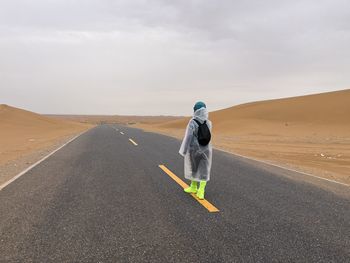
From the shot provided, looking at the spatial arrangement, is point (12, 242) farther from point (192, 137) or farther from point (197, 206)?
point (192, 137)

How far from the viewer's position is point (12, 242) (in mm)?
4309

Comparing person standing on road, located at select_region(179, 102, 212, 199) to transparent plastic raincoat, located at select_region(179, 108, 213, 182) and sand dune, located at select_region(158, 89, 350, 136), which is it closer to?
transparent plastic raincoat, located at select_region(179, 108, 213, 182)

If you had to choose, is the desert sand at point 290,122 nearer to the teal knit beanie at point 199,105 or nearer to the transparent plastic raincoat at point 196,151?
the transparent plastic raincoat at point 196,151

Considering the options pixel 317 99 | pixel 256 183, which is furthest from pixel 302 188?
pixel 317 99

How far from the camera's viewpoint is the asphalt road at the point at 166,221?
3.99m

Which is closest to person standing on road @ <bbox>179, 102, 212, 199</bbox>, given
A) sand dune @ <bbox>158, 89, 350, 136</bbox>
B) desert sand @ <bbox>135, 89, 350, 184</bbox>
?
desert sand @ <bbox>135, 89, 350, 184</bbox>

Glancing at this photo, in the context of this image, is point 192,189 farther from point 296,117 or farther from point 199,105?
point 296,117

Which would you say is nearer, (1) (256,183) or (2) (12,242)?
(2) (12,242)

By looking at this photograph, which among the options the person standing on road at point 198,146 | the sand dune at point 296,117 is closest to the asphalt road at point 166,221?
the person standing on road at point 198,146

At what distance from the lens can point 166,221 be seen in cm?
511

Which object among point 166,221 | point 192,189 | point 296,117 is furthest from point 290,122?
point 166,221

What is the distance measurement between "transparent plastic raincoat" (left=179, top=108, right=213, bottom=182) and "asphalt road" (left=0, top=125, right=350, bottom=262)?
18.8 inches

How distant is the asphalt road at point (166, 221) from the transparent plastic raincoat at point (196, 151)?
48 cm

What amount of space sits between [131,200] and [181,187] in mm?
1501
